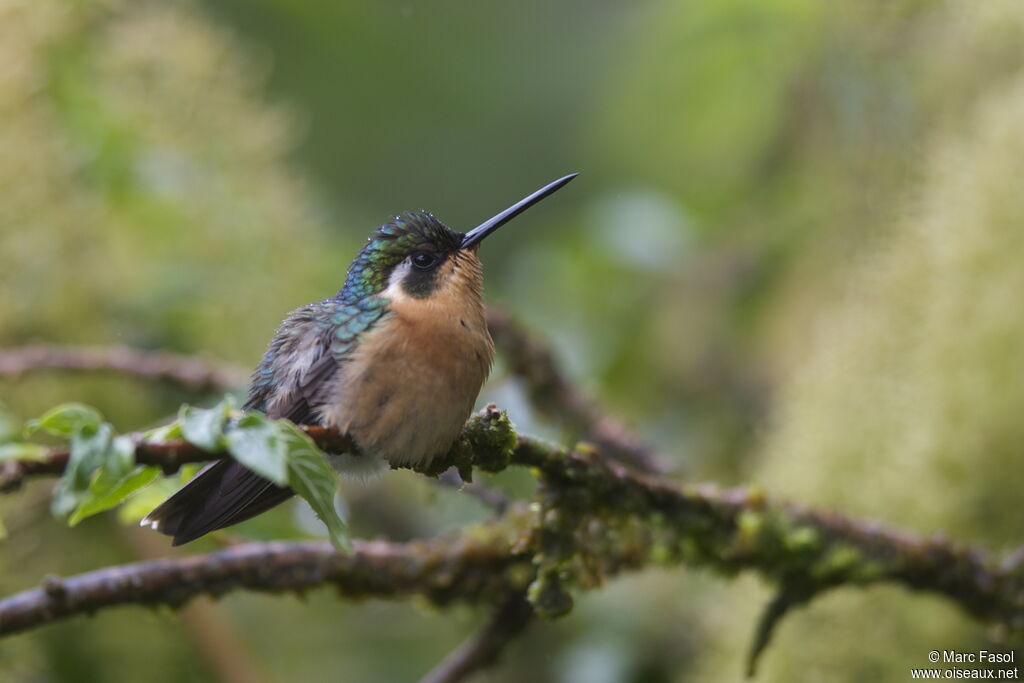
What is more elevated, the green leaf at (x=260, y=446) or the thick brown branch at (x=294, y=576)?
the thick brown branch at (x=294, y=576)

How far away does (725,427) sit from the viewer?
2.41 meters

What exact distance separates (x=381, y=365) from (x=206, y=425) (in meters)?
0.42

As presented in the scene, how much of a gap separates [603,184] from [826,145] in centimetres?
84

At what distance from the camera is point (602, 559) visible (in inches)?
47.6

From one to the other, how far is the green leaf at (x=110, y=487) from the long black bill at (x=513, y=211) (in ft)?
1.57

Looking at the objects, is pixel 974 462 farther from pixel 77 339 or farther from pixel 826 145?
pixel 77 339

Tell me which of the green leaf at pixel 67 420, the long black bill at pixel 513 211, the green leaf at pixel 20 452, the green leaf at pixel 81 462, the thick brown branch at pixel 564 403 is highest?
the thick brown branch at pixel 564 403

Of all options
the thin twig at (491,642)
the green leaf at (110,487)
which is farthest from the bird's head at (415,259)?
the green leaf at (110,487)

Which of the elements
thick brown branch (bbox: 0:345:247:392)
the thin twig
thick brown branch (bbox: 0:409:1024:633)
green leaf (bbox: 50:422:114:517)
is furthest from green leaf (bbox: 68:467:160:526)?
thick brown branch (bbox: 0:345:247:392)

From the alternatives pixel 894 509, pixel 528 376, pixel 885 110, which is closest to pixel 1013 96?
pixel 885 110

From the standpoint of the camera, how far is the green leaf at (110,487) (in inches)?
27.2

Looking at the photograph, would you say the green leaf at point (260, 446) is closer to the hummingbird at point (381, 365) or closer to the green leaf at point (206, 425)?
the green leaf at point (206, 425)

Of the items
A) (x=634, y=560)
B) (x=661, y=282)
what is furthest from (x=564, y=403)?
(x=661, y=282)

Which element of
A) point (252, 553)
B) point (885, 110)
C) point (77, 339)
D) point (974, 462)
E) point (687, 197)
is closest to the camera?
point (252, 553)
